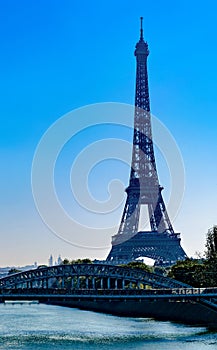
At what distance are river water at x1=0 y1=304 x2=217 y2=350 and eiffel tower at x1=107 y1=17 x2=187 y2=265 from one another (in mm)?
43636

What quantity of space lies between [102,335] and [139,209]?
59.1 meters

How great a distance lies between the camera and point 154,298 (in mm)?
46656

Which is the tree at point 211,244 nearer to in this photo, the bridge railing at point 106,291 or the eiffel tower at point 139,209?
the bridge railing at point 106,291

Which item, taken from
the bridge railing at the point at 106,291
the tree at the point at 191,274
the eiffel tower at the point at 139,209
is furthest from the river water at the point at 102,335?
the eiffel tower at the point at 139,209

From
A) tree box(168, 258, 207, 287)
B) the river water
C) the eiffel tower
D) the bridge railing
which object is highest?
the eiffel tower

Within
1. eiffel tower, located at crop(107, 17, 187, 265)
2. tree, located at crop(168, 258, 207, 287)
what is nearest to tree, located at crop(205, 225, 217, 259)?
tree, located at crop(168, 258, 207, 287)

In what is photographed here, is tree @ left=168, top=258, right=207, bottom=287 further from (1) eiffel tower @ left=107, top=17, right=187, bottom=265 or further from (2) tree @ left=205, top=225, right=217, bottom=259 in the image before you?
(1) eiffel tower @ left=107, top=17, right=187, bottom=265

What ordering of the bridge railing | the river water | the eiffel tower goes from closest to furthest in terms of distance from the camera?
the river water → the bridge railing → the eiffel tower

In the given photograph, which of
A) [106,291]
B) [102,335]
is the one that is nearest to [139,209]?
[106,291]

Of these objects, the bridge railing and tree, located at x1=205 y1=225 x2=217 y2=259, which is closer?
the bridge railing

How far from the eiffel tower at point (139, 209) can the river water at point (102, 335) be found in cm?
4364

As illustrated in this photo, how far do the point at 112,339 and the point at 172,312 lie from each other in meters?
13.9

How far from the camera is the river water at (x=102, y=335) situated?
3766 cm

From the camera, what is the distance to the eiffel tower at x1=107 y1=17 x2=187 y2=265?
323 feet
